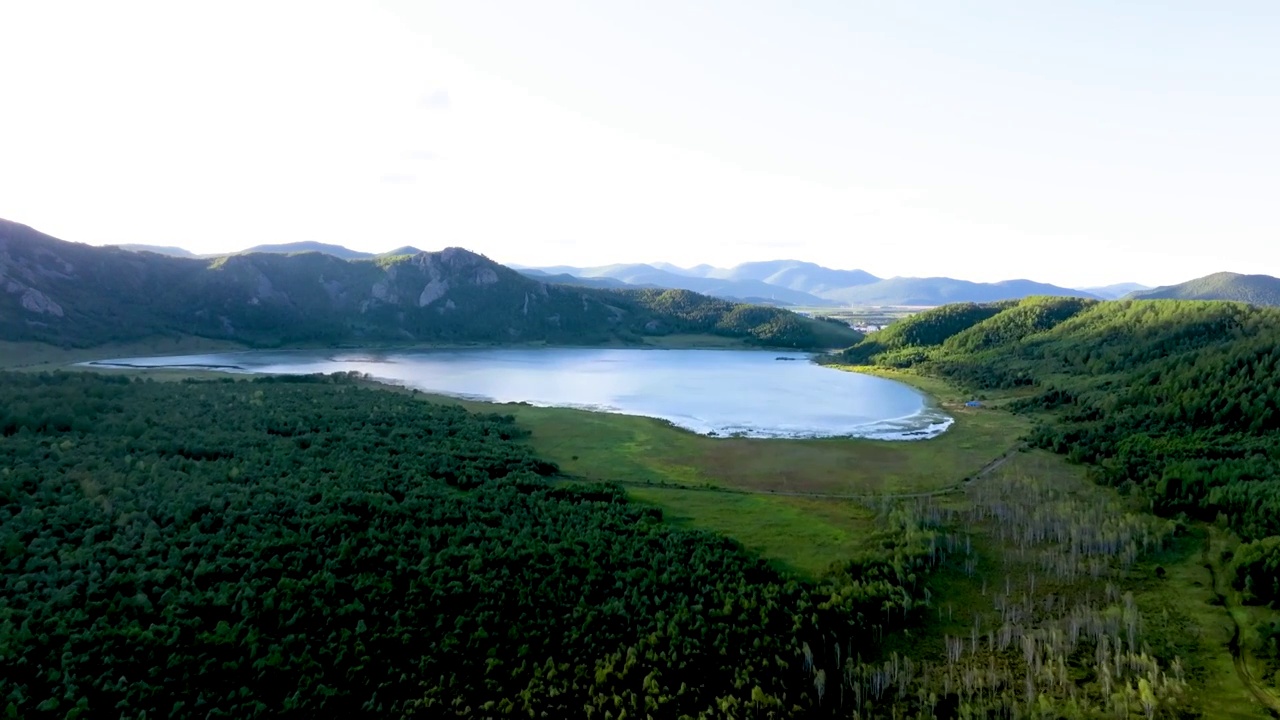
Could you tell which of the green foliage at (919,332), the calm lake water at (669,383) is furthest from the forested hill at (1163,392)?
the calm lake water at (669,383)

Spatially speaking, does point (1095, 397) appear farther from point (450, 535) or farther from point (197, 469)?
point (197, 469)

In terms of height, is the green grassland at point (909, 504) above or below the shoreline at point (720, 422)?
below

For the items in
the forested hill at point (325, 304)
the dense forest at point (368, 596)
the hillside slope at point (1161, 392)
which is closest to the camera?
the dense forest at point (368, 596)

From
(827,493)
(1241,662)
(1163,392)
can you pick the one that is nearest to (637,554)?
(827,493)

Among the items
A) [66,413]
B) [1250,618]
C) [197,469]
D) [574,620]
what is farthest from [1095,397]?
[66,413]

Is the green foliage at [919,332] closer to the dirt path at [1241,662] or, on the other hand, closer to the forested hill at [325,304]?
the forested hill at [325,304]

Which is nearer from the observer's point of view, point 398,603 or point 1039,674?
point 1039,674

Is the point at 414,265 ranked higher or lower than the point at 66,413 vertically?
higher
